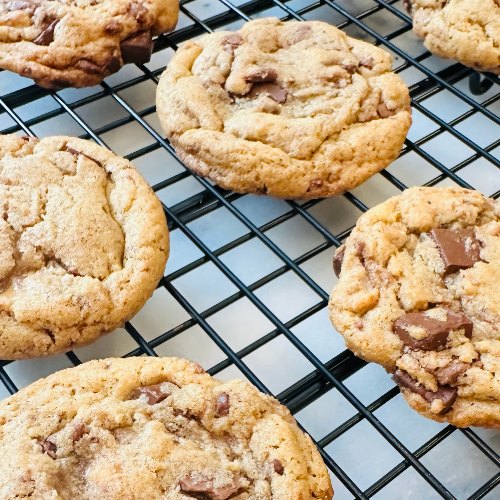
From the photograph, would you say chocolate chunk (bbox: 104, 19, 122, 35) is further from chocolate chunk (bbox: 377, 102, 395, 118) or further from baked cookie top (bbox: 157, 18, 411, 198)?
chocolate chunk (bbox: 377, 102, 395, 118)

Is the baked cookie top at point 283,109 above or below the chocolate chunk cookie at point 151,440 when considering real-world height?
above

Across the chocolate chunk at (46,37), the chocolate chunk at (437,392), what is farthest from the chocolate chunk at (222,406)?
the chocolate chunk at (46,37)

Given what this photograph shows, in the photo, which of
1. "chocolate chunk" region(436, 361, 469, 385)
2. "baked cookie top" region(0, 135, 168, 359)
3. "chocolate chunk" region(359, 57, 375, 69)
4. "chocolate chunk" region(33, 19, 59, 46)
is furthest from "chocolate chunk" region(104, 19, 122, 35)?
"chocolate chunk" region(436, 361, 469, 385)

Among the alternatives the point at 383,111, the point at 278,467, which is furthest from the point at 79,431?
the point at 383,111

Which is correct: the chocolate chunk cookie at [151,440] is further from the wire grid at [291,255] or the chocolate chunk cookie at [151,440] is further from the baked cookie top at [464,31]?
the baked cookie top at [464,31]

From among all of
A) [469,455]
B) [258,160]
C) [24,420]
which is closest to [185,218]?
[258,160]

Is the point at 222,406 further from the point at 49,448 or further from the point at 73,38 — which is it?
the point at 73,38
